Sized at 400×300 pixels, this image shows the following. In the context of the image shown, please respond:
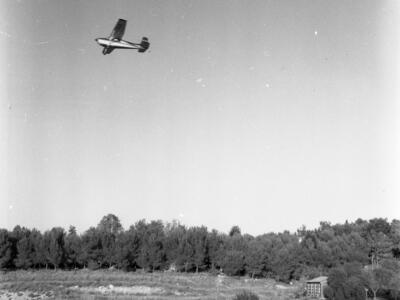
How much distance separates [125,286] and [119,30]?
119 ft

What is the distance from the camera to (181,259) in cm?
6806

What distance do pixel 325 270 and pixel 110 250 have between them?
34.0 m

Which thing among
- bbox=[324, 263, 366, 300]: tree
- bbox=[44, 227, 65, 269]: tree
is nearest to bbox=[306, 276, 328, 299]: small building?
bbox=[324, 263, 366, 300]: tree

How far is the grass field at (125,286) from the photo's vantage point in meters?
48.5

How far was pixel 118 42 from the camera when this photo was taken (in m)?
31.1

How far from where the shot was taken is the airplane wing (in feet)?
89.7

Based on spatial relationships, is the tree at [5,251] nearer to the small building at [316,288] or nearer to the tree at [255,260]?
the tree at [255,260]

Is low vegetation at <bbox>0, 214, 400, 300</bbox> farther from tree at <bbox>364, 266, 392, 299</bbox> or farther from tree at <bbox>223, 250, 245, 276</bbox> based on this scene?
tree at <bbox>364, 266, 392, 299</bbox>

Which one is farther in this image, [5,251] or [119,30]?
[5,251]

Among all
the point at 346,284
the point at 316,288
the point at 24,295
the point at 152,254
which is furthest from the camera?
the point at 152,254

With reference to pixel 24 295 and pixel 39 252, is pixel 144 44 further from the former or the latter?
pixel 39 252

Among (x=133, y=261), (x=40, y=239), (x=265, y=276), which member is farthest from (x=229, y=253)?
(x=40, y=239)

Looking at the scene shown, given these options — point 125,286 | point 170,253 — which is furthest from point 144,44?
point 170,253

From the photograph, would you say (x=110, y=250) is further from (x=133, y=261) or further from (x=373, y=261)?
(x=373, y=261)
